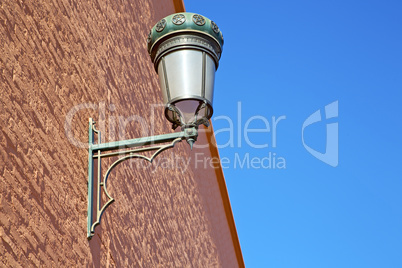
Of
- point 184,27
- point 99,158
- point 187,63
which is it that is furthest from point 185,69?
point 99,158

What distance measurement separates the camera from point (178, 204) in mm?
7145

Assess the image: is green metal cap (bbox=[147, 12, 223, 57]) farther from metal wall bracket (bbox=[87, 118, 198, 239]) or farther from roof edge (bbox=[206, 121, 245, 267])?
roof edge (bbox=[206, 121, 245, 267])

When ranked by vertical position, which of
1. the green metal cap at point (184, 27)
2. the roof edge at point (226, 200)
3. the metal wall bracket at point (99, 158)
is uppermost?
the roof edge at point (226, 200)

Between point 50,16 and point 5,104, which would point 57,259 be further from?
point 50,16

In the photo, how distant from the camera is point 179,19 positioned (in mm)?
3875

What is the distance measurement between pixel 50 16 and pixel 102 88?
35.7 inches

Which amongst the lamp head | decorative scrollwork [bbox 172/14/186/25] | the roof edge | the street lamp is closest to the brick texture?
the street lamp

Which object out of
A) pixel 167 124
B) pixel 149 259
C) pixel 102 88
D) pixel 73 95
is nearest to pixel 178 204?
pixel 167 124

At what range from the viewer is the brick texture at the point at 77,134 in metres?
3.55

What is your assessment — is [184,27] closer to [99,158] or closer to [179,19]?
[179,19]

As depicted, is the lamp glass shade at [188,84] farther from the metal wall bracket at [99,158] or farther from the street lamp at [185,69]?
the metal wall bracket at [99,158]

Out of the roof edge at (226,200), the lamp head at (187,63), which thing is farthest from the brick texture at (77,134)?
the roof edge at (226,200)

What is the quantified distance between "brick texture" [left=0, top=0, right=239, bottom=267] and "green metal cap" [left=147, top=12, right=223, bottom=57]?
0.72m

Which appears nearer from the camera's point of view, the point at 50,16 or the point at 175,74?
the point at 175,74
